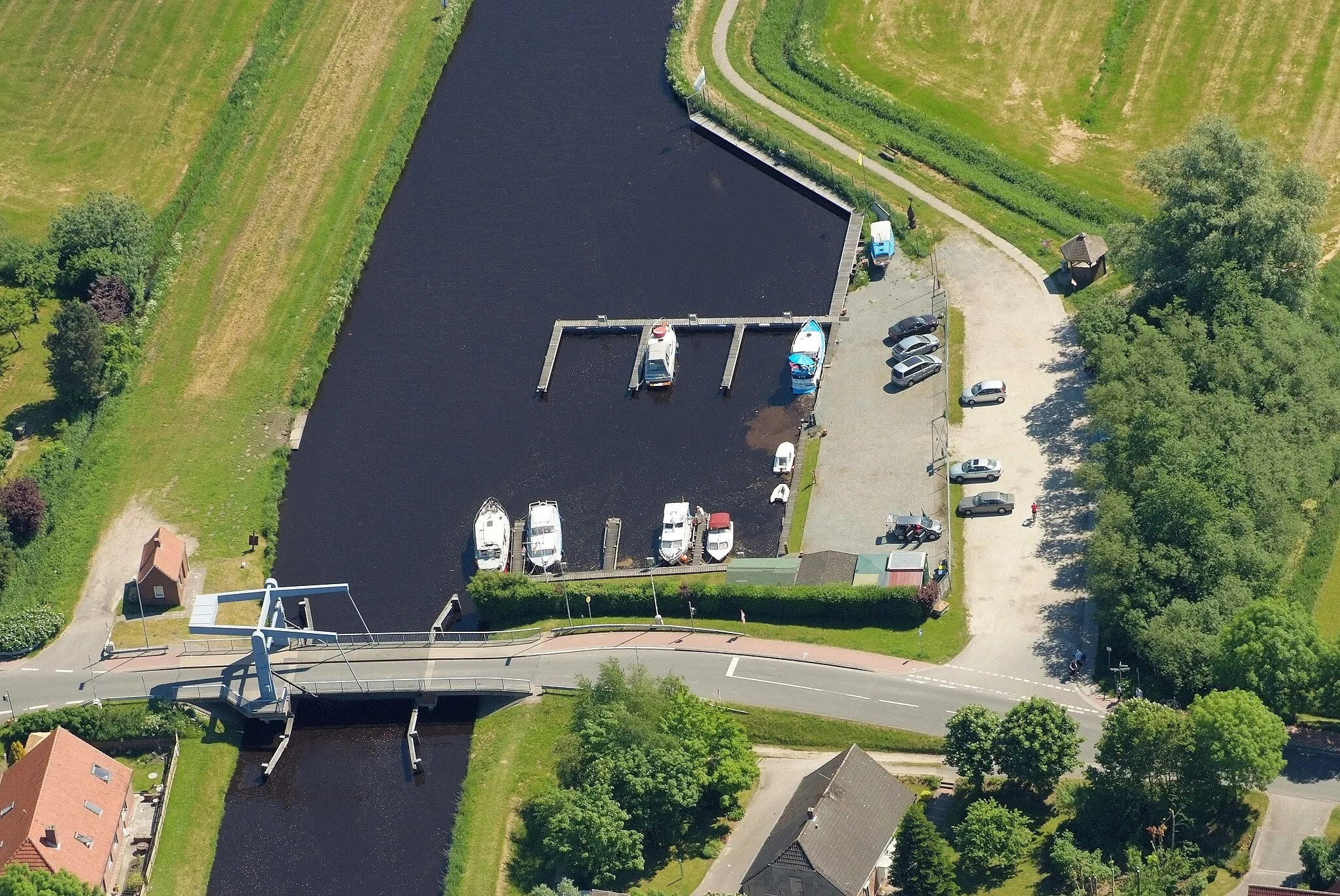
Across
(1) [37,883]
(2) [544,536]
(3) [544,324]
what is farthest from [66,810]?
(3) [544,324]

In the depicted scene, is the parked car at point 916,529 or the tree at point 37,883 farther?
the parked car at point 916,529

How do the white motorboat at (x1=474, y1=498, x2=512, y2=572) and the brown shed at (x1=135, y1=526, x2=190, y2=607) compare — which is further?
the white motorboat at (x1=474, y1=498, x2=512, y2=572)

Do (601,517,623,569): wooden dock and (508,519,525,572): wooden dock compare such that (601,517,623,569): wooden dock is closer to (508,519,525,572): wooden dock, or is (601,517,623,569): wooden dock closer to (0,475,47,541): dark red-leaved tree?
(508,519,525,572): wooden dock

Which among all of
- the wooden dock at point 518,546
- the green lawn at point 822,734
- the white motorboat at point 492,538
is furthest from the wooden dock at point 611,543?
the green lawn at point 822,734

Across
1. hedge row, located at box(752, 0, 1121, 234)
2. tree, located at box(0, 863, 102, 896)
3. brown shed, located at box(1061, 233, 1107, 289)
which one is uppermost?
hedge row, located at box(752, 0, 1121, 234)

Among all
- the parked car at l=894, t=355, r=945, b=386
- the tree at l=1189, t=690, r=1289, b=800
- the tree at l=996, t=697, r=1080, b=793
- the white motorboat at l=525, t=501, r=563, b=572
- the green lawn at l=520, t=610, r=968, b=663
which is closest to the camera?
the tree at l=1189, t=690, r=1289, b=800

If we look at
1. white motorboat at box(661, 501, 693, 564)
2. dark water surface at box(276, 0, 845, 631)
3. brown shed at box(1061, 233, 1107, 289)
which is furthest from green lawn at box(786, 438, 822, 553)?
brown shed at box(1061, 233, 1107, 289)

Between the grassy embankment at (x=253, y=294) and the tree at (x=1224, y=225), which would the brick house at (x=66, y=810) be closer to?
the grassy embankment at (x=253, y=294)

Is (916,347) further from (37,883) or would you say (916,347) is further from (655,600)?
(37,883)
